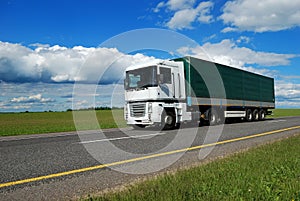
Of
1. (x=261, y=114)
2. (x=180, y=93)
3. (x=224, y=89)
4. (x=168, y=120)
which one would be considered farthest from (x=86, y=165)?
(x=261, y=114)

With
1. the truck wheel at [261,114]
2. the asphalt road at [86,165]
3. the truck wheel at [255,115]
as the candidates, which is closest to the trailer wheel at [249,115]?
the truck wheel at [255,115]

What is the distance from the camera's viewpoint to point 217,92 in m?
16.0

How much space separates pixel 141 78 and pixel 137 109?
144cm

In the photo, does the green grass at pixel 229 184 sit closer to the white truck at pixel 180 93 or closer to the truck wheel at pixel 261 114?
the white truck at pixel 180 93

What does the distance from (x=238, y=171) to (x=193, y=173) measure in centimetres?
69

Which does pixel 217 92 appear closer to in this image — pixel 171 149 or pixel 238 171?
pixel 171 149

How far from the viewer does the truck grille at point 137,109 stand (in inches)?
492

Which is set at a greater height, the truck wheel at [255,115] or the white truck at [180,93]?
the white truck at [180,93]

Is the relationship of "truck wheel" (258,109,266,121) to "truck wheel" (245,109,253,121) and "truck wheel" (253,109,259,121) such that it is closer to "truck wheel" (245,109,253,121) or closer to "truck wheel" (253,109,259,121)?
"truck wheel" (253,109,259,121)

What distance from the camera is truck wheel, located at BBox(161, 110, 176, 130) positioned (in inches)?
495

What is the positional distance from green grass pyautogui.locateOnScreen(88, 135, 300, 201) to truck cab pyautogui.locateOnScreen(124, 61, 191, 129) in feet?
24.2

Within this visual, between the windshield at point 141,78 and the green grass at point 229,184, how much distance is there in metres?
7.63

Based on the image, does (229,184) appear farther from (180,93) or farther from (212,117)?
(212,117)

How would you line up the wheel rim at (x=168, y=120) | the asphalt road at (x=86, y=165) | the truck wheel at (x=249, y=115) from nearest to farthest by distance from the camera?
the asphalt road at (x=86, y=165)
the wheel rim at (x=168, y=120)
the truck wheel at (x=249, y=115)
